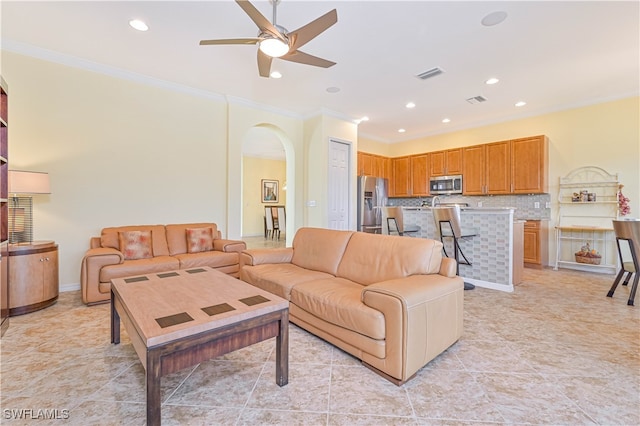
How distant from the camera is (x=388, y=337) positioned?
1.71m

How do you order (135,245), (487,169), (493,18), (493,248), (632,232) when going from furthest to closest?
(487,169)
(493,248)
(135,245)
(632,232)
(493,18)

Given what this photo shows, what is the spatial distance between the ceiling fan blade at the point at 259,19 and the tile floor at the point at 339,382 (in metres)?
2.54

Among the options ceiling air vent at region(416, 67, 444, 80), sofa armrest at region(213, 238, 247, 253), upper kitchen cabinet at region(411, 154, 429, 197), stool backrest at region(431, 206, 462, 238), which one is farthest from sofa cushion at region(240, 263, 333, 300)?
upper kitchen cabinet at region(411, 154, 429, 197)

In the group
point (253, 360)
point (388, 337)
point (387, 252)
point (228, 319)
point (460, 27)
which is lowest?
point (253, 360)

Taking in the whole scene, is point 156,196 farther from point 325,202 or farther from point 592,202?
point 592,202

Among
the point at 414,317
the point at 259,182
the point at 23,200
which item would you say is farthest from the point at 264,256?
the point at 259,182

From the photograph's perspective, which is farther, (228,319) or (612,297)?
(612,297)

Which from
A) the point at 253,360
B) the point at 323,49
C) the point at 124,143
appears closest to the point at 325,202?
the point at 323,49

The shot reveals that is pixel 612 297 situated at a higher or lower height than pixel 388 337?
lower

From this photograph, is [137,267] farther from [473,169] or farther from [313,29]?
[473,169]

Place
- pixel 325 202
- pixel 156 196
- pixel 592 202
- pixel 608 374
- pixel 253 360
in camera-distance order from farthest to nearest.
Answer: pixel 325 202
pixel 592 202
pixel 156 196
pixel 253 360
pixel 608 374

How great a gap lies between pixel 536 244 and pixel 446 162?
2.42 m

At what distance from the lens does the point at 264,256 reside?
3.15 m

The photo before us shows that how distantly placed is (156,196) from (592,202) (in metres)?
7.17
